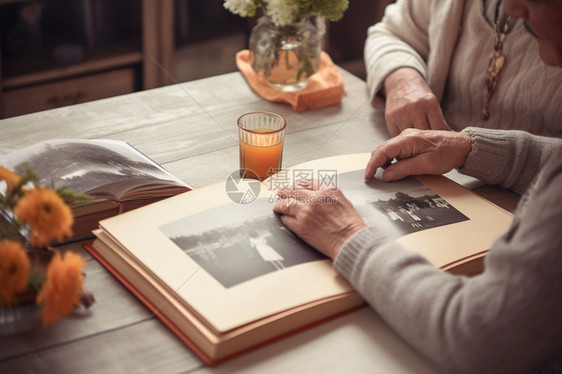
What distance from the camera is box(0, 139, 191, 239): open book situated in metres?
0.89

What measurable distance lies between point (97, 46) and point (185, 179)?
70.7 inches

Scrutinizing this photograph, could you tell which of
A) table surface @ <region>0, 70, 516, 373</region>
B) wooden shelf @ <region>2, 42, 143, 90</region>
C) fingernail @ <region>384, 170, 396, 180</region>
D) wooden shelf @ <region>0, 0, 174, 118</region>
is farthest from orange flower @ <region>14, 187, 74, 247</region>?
wooden shelf @ <region>2, 42, 143, 90</region>

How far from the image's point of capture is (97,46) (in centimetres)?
264

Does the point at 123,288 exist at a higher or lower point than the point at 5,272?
lower

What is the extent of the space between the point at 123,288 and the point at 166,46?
2.05m

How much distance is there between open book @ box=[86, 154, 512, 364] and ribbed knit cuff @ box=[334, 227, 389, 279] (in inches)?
0.8

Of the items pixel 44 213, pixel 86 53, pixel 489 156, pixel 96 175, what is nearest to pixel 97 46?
pixel 86 53

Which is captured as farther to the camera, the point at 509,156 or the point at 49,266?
the point at 509,156

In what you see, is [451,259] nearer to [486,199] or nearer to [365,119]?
[486,199]

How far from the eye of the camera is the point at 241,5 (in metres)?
1.24

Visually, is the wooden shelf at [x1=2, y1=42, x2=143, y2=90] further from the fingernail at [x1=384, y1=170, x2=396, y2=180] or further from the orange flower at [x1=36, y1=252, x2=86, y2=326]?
the orange flower at [x1=36, y1=252, x2=86, y2=326]

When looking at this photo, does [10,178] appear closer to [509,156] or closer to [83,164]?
[83,164]

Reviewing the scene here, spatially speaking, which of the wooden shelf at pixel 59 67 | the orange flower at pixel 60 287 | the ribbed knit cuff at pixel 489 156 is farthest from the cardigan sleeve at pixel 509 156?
the wooden shelf at pixel 59 67

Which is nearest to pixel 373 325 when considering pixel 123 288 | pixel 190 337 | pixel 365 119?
pixel 190 337
